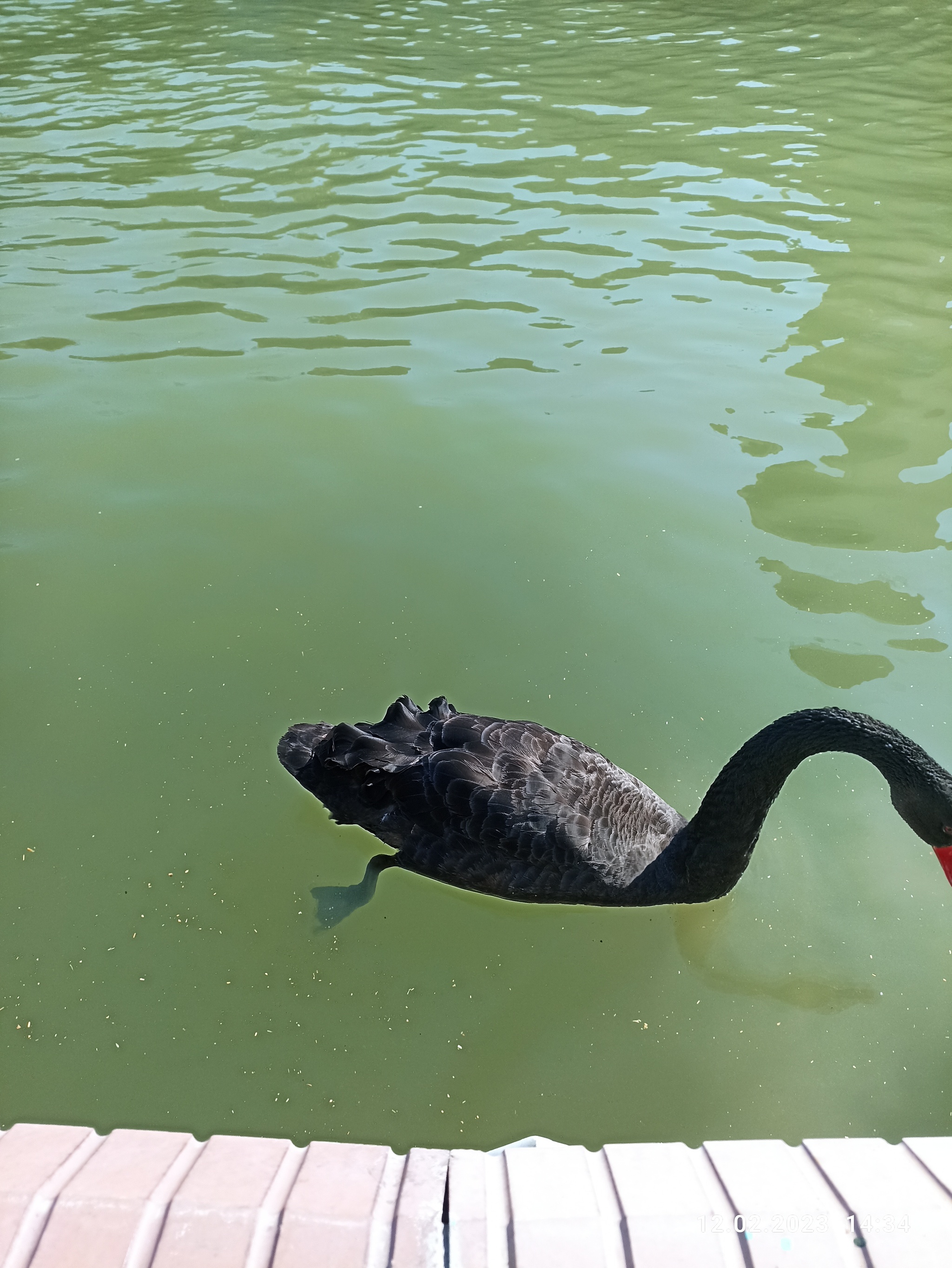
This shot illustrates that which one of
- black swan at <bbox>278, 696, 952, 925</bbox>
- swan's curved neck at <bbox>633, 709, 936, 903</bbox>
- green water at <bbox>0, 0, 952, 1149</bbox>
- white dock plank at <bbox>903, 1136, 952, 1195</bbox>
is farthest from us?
black swan at <bbox>278, 696, 952, 925</bbox>

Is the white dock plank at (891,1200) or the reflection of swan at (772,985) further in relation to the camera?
the reflection of swan at (772,985)

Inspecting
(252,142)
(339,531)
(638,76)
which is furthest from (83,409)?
(638,76)

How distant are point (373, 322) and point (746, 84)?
7.36 metres

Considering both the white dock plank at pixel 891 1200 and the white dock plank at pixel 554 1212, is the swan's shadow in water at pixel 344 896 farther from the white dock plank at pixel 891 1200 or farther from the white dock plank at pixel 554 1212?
the white dock plank at pixel 891 1200

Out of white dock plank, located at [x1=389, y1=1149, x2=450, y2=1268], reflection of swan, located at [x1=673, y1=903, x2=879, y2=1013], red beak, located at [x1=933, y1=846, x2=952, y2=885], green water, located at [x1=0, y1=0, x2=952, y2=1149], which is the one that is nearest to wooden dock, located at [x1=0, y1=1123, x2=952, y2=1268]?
white dock plank, located at [x1=389, y1=1149, x2=450, y2=1268]

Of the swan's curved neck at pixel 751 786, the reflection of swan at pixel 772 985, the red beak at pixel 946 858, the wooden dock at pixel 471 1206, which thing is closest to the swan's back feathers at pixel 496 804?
the swan's curved neck at pixel 751 786

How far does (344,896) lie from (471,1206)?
1967mm

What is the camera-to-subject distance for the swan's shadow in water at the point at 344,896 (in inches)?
154

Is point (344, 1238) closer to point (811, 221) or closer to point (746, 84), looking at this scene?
point (811, 221)

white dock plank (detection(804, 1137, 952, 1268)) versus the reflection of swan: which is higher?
white dock plank (detection(804, 1137, 952, 1268))

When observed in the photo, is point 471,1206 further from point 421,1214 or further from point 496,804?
point 496,804

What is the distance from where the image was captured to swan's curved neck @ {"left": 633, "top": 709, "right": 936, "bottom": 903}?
10.8 feet

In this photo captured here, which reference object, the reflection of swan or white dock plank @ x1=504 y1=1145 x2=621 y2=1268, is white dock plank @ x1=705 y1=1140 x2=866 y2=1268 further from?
the reflection of swan

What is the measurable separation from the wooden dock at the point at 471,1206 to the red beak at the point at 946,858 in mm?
1069
